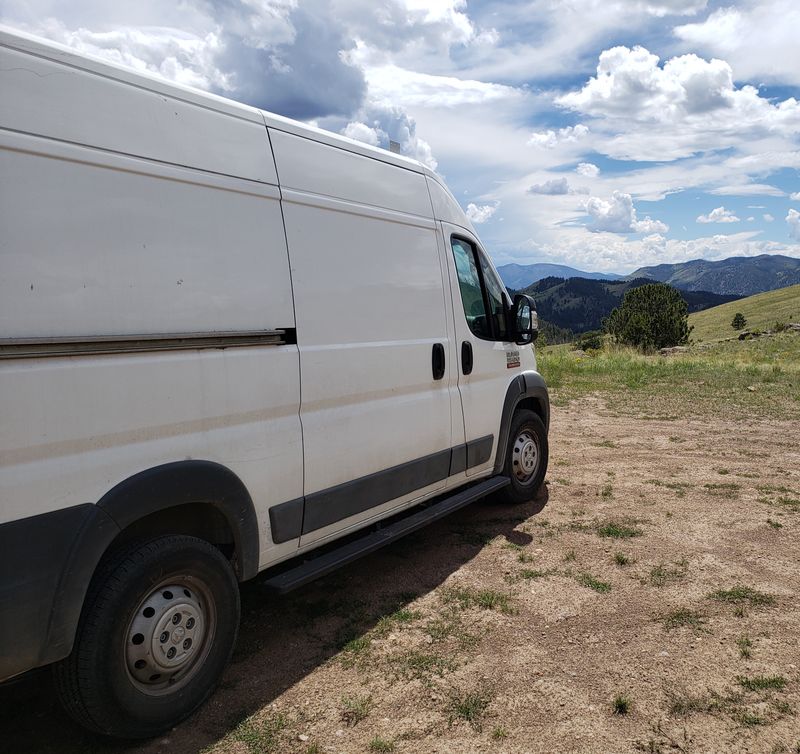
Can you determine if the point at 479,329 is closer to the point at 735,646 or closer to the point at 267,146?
the point at 267,146

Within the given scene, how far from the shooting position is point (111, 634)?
2498mm

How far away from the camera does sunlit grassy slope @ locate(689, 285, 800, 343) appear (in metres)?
86.3

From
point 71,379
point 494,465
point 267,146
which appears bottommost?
point 494,465

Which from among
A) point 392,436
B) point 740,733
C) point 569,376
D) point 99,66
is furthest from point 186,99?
point 569,376

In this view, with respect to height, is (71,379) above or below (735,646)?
above

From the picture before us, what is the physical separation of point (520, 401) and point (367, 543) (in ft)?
7.65

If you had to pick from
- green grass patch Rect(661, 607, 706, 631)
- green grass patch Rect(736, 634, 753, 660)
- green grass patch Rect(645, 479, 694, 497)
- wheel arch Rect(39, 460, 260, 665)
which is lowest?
green grass patch Rect(736, 634, 753, 660)

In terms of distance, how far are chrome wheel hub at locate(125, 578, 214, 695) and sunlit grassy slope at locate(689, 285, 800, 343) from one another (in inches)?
3441

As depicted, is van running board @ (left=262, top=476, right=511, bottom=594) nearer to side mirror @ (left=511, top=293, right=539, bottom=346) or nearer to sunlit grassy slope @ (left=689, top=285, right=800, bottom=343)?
side mirror @ (left=511, top=293, right=539, bottom=346)

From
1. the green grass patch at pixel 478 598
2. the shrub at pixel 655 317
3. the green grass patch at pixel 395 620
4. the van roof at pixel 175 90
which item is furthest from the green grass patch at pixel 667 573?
the shrub at pixel 655 317

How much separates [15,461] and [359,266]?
2076 mm

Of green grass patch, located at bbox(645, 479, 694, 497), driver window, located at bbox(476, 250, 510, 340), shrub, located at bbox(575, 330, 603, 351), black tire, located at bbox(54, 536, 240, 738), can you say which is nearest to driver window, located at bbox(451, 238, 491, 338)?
driver window, located at bbox(476, 250, 510, 340)

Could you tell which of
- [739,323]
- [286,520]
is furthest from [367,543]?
[739,323]

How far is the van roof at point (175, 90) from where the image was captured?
2337mm
